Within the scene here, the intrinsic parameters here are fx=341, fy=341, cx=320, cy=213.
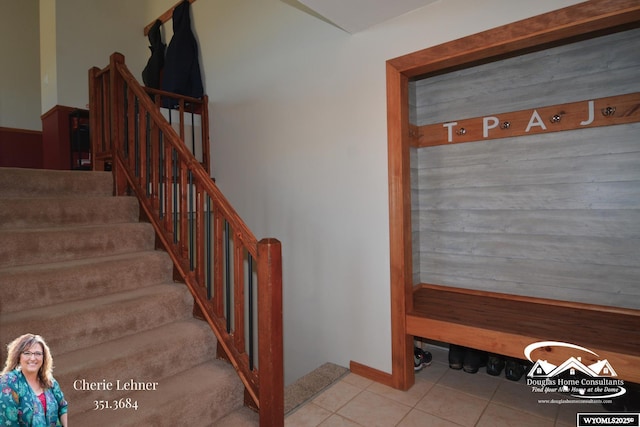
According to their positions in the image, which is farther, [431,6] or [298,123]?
[298,123]

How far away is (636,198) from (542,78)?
0.94m

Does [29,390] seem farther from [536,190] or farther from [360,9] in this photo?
[536,190]

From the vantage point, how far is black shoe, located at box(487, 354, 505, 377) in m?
2.37

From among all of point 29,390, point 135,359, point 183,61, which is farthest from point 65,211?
point 183,61

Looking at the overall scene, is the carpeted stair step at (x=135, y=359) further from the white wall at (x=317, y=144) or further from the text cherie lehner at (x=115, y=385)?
the white wall at (x=317, y=144)

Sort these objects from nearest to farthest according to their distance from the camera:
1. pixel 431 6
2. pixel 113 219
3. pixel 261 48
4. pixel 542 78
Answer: pixel 431 6, pixel 542 78, pixel 113 219, pixel 261 48

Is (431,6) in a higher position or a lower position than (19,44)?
lower

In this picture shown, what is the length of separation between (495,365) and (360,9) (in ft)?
8.26

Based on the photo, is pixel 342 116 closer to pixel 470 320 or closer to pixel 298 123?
pixel 298 123

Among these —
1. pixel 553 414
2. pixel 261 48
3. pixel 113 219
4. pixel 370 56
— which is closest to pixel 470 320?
pixel 553 414

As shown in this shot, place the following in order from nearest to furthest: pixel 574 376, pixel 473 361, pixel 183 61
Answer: pixel 574 376 → pixel 473 361 → pixel 183 61

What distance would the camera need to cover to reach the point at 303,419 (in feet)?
6.43

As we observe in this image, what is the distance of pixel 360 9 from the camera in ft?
6.84

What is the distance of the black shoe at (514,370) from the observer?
229cm
